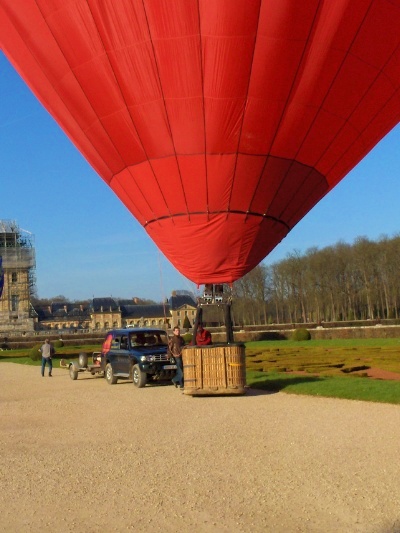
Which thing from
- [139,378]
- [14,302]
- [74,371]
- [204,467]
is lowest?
[204,467]

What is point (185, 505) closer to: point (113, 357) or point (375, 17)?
point (375, 17)

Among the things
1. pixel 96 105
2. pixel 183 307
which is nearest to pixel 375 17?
pixel 96 105

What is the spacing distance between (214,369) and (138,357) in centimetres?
314

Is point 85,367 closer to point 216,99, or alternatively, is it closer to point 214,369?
point 214,369

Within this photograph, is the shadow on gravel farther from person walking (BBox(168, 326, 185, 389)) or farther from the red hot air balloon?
the red hot air balloon

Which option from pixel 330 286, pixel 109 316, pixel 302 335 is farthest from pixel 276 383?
pixel 109 316

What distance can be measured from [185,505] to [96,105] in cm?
660

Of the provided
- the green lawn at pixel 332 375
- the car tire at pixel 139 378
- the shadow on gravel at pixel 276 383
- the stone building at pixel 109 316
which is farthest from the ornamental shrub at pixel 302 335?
the stone building at pixel 109 316

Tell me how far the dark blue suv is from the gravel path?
10.1 feet

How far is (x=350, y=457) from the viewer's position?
637cm

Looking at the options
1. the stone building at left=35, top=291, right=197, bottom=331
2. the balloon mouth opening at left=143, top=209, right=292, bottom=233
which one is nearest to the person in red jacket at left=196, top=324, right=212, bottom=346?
the balloon mouth opening at left=143, top=209, right=292, bottom=233

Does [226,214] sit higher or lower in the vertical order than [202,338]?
higher

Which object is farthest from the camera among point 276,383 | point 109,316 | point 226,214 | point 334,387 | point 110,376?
point 109,316

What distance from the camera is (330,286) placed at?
71.6 metres
